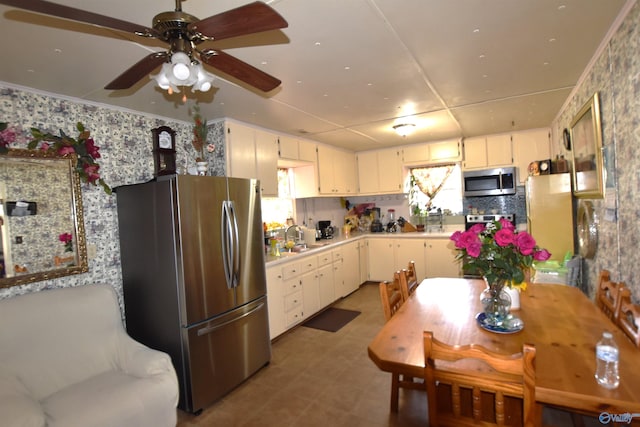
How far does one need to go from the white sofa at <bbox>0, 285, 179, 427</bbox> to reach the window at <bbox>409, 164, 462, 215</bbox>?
181 inches

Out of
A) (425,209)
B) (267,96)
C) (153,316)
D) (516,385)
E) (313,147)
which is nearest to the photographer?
(516,385)

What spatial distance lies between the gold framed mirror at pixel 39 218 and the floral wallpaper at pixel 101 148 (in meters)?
0.05

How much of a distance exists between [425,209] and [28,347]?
5172mm

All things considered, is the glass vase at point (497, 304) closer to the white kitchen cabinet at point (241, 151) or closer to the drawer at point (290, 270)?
the drawer at point (290, 270)

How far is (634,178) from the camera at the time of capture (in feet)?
5.93

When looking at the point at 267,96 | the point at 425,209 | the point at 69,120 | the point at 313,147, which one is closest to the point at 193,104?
the point at 267,96

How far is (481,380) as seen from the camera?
46.5 inches

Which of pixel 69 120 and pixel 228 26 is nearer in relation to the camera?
pixel 228 26

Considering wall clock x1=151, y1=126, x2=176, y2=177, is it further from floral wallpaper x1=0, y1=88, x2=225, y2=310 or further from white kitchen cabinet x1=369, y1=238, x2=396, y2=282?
white kitchen cabinet x1=369, y1=238, x2=396, y2=282

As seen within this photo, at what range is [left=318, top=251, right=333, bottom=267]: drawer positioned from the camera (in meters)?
4.23

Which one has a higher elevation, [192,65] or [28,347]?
[192,65]

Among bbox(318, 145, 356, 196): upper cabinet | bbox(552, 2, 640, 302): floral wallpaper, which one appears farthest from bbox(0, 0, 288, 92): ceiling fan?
bbox(318, 145, 356, 196): upper cabinet

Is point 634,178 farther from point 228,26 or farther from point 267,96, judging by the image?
point 267,96

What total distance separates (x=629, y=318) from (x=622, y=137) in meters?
1.03
